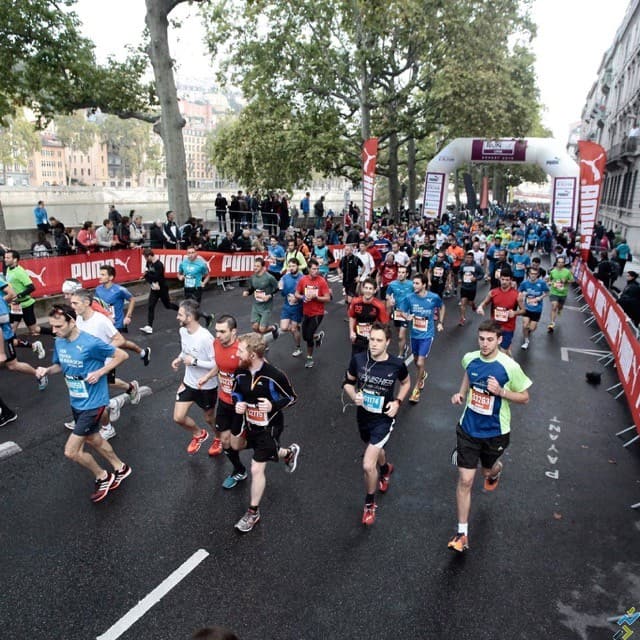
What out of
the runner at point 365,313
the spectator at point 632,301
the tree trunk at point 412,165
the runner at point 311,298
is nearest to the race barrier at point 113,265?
the runner at point 311,298

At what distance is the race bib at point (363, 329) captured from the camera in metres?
7.52

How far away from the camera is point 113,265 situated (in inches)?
534

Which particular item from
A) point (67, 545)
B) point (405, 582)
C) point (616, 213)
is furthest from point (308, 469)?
point (616, 213)

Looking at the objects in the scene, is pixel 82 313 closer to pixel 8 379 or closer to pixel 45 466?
pixel 45 466

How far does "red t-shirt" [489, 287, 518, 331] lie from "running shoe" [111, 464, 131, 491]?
645 cm

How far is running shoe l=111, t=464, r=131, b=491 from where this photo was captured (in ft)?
17.5

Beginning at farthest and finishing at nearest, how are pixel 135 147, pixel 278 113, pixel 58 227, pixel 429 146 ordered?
pixel 135 147, pixel 429 146, pixel 278 113, pixel 58 227

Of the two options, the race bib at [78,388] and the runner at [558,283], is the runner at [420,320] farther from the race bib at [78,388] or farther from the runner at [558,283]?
the runner at [558,283]

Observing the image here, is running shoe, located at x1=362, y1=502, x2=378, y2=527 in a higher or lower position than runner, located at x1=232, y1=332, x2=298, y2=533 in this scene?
lower

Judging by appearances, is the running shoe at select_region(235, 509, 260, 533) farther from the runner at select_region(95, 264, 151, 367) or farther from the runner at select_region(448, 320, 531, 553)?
the runner at select_region(95, 264, 151, 367)

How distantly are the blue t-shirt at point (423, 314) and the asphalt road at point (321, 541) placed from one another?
1.41m

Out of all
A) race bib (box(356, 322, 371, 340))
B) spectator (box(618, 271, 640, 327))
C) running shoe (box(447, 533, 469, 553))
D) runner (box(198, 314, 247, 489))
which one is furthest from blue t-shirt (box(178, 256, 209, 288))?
A: spectator (box(618, 271, 640, 327))

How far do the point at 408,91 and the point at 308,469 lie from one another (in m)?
24.8

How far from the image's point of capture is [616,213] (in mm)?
40875
